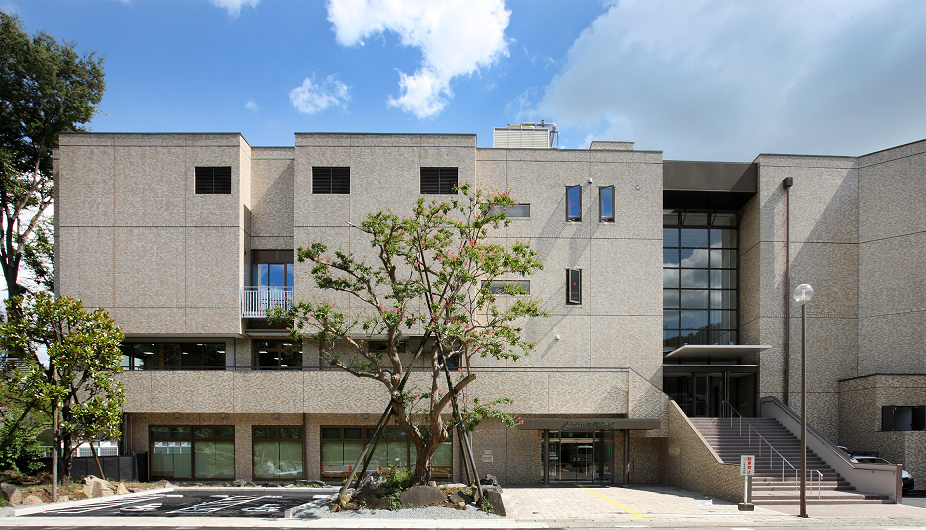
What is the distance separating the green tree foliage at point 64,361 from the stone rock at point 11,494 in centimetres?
153

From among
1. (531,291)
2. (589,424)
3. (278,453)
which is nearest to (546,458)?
(589,424)

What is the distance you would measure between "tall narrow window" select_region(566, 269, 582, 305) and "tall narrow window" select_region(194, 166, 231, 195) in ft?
47.0

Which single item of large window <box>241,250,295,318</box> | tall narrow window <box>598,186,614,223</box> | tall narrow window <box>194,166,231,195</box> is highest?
tall narrow window <box>194,166,231,195</box>

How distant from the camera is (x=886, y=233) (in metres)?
23.4

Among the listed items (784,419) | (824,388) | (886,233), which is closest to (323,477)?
(784,419)

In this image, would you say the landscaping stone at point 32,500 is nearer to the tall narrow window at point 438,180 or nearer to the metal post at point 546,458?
the tall narrow window at point 438,180

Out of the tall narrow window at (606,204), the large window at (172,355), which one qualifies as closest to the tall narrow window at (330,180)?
the large window at (172,355)

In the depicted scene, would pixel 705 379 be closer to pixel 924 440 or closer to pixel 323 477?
pixel 924 440

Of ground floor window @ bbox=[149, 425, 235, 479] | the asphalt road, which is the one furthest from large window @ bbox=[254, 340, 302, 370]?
the asphalt road

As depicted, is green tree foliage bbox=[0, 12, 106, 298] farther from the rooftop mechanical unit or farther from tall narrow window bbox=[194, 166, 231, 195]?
the rooftop mechanical unit

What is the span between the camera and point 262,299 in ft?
74.8

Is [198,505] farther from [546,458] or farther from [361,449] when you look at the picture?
[546,458]

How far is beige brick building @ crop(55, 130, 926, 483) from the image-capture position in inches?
850

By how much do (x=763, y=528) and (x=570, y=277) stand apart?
1148 cm
